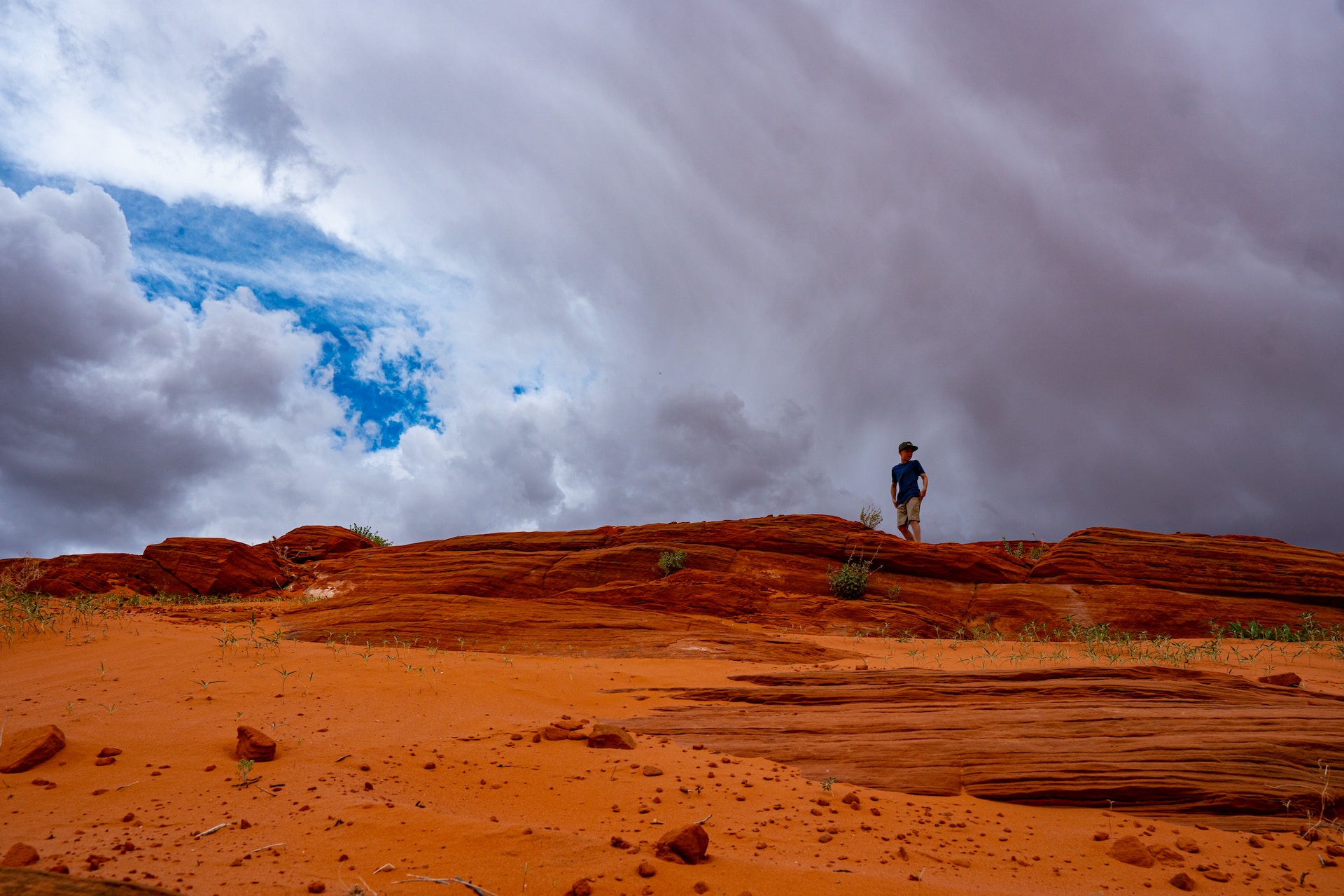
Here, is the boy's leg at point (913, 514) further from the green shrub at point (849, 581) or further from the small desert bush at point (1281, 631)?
the small desert bush at point (1281, 631)

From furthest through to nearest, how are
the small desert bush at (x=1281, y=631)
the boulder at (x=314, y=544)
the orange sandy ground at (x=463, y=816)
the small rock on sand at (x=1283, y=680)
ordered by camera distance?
the boulder at (x=314, y=544) → the small desert bush at (x=1281, y=631) → the small rock on sand at (x=1283, y=680) → the orange sandy ground at (x=463, y=816)

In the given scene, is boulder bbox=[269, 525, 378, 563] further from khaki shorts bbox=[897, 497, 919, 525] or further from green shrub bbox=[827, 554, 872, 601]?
khaki shorts bbox=[897, 497, 919, 525]

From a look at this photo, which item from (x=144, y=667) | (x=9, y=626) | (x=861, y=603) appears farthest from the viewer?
(x=861, y=603)

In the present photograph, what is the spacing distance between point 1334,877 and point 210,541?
70.2 ft

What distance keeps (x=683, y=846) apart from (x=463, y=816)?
1346 millimetres

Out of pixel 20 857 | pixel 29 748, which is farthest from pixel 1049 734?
pixel 29 748

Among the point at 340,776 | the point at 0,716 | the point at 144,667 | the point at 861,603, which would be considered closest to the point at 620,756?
the point at 340,776

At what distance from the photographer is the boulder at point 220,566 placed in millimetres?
17562

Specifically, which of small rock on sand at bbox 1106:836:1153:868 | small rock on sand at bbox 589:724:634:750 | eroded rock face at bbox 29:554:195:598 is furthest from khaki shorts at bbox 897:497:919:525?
eroded rock face at bbox 29:554:195:598

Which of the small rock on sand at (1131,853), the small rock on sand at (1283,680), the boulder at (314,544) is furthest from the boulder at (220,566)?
the small rock on sand at (1283,680)

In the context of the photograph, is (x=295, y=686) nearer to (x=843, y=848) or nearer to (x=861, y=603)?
(x=843, y=848)

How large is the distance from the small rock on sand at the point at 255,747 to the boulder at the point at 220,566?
14963mm

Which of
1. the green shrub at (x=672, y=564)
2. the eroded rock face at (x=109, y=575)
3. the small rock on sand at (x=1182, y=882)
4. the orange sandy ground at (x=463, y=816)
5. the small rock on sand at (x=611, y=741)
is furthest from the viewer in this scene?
the green shrub at (x=672, y=564)

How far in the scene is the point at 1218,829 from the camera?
427cm
